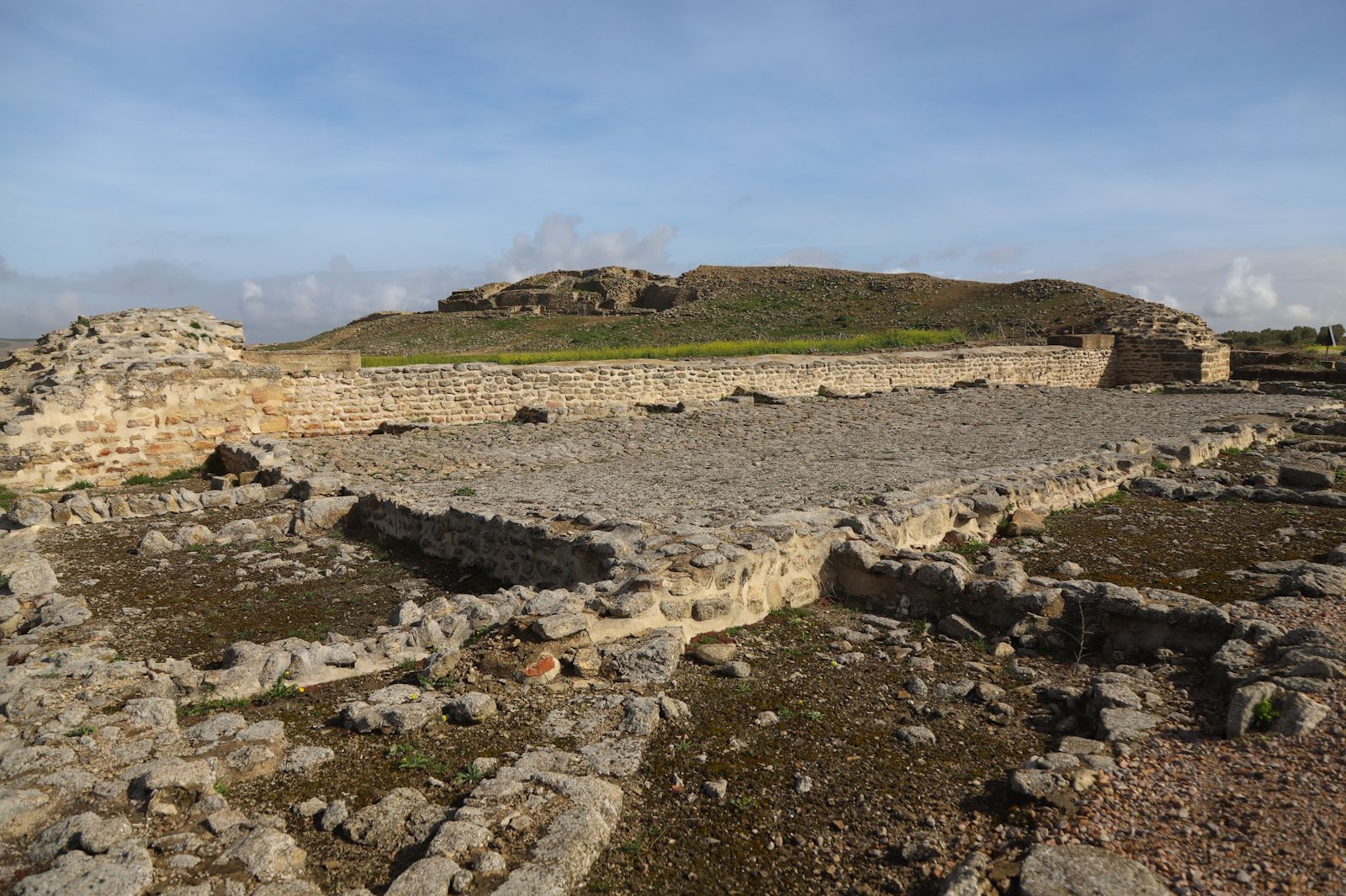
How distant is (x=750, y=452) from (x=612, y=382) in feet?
20.5

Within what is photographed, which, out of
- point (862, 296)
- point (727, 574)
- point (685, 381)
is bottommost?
point (727, 574)

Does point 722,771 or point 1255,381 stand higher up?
point 1255,381

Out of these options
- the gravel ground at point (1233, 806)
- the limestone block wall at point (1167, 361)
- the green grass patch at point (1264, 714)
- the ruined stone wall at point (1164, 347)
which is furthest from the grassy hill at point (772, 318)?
the gravel ground at point (1233, 806)

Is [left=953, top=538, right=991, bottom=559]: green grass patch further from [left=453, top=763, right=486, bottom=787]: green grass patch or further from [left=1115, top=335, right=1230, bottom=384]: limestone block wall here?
[left=1115, top=335, right=1230, bottom=384]: limestone block wall

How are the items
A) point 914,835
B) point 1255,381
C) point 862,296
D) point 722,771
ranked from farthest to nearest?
point 862,296, point 1255,381, point 722,771, point 914,835

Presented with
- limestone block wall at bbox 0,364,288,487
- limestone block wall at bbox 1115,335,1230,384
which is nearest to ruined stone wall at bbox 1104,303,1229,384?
limestone block wall at bbox 1115,335,1230,384

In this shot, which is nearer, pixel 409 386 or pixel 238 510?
pixel 238 510

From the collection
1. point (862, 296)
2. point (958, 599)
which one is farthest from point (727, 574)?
point (862, 296)

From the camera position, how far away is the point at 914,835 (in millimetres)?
3049

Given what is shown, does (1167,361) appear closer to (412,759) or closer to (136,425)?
(136,425)

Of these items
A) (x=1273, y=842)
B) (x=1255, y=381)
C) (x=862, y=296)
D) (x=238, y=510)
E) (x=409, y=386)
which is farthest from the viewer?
(x=862, y=296)

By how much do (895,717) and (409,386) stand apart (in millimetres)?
12265

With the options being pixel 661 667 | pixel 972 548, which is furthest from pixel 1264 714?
pixel 972 548

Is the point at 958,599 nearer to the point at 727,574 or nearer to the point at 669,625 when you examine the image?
the point at 727,574
